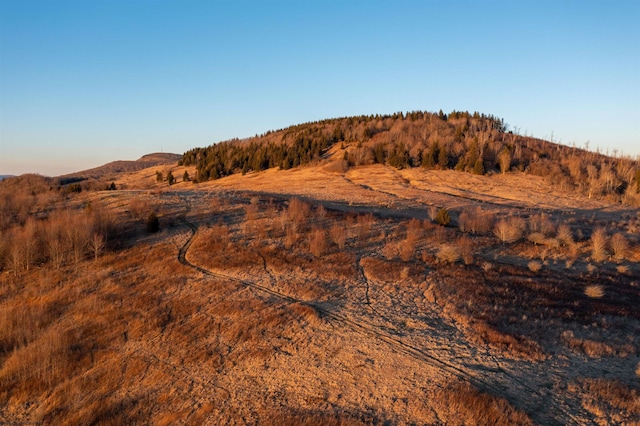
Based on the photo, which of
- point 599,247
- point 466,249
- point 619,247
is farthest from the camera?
point 619,247

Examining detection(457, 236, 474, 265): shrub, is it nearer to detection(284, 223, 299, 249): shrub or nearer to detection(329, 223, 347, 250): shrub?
detection(329, 223, 347, 250): shrub

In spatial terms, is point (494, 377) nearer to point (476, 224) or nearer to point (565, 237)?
point (565, 237)

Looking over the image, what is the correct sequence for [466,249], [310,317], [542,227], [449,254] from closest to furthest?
[310,317]
[449,254]
[466,249]
[542,227]

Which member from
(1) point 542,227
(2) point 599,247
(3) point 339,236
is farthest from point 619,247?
(3) point 339,236

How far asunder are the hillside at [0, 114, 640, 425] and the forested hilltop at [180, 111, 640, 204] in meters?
18.1

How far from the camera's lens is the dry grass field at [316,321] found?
7.99 metres

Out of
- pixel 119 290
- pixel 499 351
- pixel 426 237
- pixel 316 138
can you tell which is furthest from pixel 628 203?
pixel 316 138

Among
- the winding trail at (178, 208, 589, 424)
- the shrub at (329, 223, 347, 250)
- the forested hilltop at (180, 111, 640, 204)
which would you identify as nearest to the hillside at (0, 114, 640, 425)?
the winding trail at (178, 208, 589, 424)

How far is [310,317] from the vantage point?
11.2 meters

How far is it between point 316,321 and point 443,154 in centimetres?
3944

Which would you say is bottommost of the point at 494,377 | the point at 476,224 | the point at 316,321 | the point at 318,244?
the point at 494,377

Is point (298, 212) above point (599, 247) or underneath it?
above

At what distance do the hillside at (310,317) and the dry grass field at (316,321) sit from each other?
0.18 feet

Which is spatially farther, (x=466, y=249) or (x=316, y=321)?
(x=466, y=249)
